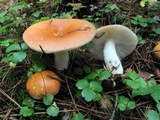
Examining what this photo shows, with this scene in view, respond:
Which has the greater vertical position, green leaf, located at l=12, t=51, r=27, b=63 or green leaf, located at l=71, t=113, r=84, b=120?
green leaf, located at l=12, t=51, r=27, b=63

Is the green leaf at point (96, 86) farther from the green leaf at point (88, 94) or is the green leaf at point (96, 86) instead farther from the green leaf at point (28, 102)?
the green leaf at point (28, 102)

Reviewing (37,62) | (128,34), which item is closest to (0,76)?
(37,62)

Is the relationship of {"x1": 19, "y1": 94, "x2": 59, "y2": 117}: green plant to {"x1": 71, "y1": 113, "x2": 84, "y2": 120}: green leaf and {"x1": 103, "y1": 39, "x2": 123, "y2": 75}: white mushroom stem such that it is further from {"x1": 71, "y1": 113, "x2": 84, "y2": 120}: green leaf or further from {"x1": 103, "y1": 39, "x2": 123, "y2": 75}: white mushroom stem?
{"x1": 103, "y1": 39, "x2": 123, "y2": 75}: white mushroom stem

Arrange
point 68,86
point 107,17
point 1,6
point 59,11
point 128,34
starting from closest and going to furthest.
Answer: point 68,86, point 128,34, point 107,17, point 59,11, point 1,6

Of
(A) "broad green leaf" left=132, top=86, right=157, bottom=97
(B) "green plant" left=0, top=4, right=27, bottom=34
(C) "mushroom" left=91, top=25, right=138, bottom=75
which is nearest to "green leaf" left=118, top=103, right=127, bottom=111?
(A) "broad green leaf" left=132, top=86, right=157, bottom=97

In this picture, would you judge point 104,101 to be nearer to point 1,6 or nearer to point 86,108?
point 86,108

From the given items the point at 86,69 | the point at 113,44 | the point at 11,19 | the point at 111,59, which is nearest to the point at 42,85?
the point at 86,69

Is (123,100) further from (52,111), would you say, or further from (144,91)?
(52,111)
